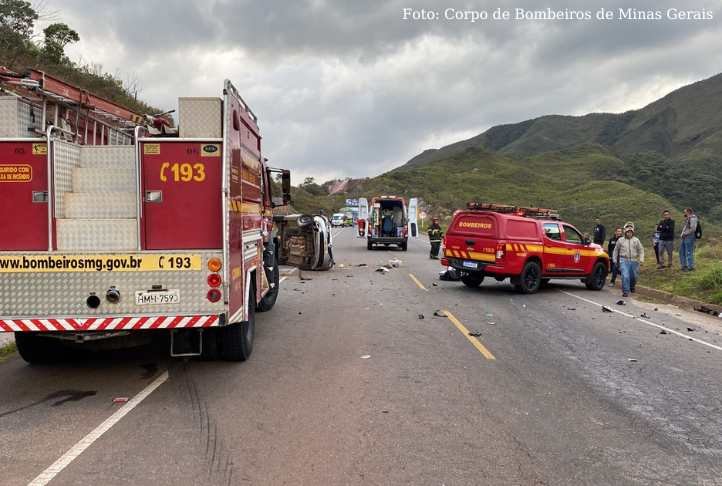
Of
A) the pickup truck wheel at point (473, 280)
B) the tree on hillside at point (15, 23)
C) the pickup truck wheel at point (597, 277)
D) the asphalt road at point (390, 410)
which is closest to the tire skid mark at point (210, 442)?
the asphalt road at point (390, 410)

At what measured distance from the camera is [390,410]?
5012 mm

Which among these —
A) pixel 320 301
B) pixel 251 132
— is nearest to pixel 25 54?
pixel 320 301

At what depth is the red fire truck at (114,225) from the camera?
531 cm

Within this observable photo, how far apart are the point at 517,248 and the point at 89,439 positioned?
10580 millimetres

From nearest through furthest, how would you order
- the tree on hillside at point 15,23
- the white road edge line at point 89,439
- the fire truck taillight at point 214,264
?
the white road edge line at point 89,439 → the fire truck taillight at point 214,264 → the tree on hillside at point 15,23

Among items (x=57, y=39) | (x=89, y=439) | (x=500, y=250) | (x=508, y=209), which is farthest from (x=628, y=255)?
(x=57, y=39)

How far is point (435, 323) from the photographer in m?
9.26

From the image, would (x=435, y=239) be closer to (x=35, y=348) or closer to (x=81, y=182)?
(x=35, y=348)

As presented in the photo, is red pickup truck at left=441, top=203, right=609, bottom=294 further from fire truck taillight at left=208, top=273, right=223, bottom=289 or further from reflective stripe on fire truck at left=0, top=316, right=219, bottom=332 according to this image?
reflective stripe on fire truck at left=0, top=316, right=219, bottom=332

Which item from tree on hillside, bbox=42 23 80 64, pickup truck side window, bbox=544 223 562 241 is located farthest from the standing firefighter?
tree on hillside, bbox=42 23 80 64

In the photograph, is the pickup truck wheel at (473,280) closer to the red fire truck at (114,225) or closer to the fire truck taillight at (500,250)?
the fire truck taillight at (500,250)

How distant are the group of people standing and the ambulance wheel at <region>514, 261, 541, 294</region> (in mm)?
2285

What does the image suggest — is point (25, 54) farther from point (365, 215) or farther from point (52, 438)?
point (52, 438)

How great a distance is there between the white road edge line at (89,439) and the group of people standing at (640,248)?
439 inches
